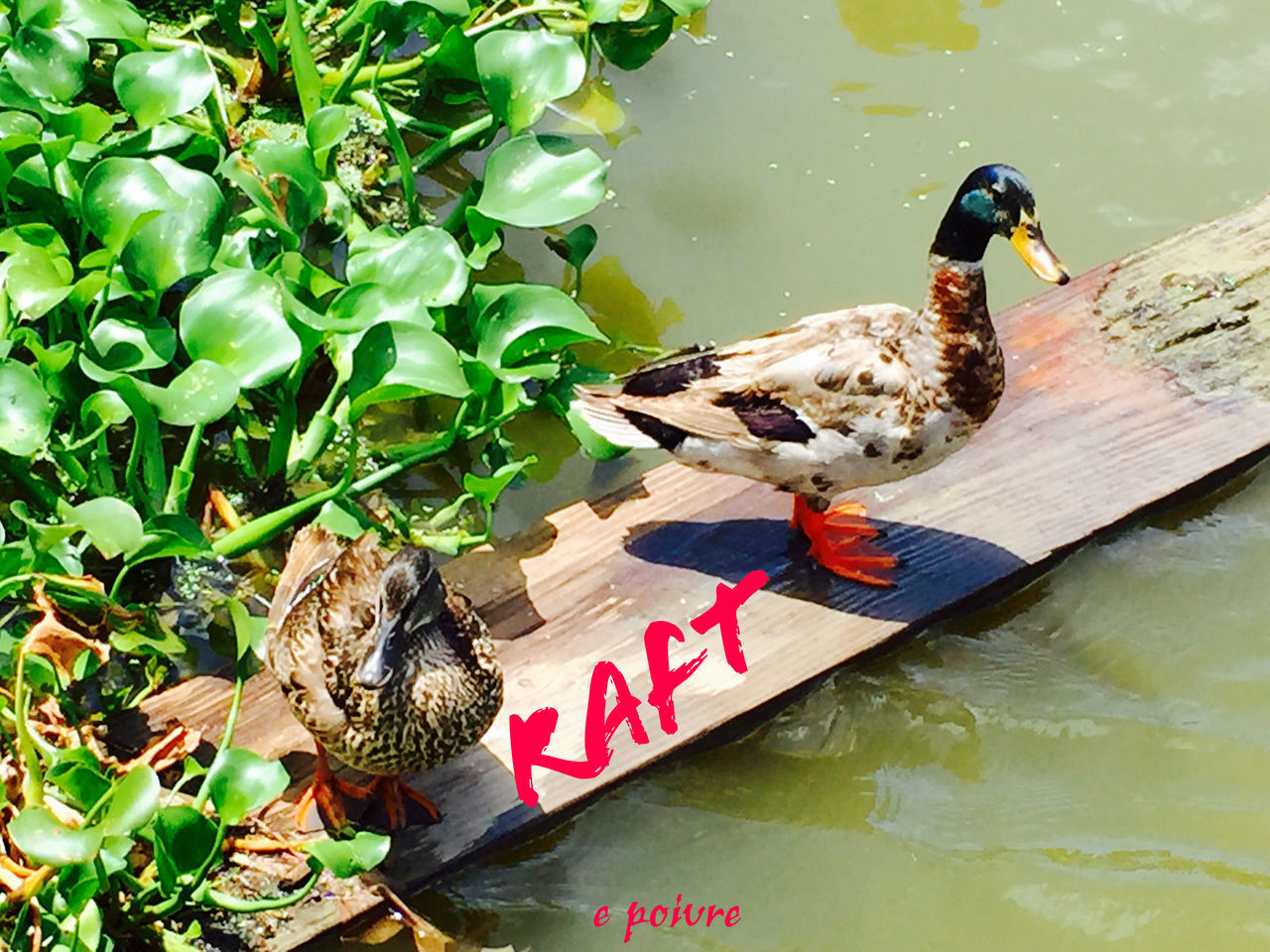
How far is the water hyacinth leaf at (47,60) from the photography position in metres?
2.93

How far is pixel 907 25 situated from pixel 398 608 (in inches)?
115

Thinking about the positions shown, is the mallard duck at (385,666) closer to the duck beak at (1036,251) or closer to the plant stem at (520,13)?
the duck beak at (1036,251)

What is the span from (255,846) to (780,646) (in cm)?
113

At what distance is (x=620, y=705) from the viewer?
2736 millimetres

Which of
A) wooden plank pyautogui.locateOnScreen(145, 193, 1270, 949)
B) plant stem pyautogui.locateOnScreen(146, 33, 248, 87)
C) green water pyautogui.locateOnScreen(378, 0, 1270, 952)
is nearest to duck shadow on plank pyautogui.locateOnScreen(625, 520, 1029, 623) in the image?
wooden plank pyautogui.locateOnScreen(145, 193, 1270, 949)

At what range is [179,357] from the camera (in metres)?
3.15

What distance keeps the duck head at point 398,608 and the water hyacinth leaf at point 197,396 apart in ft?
1.36

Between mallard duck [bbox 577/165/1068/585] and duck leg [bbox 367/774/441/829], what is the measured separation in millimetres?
848

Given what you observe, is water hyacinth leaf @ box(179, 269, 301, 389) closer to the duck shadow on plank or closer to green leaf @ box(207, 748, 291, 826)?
green leaf @ box(207, 748, 291, 826)

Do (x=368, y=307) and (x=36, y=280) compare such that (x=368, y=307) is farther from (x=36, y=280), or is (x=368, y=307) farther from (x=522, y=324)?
(x=36, y=280)

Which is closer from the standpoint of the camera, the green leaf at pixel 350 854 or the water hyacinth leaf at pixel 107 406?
the green leaf at pixel 350 854

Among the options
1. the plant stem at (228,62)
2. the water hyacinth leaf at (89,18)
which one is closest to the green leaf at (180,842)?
the water hyacinth leaf at (89,18)

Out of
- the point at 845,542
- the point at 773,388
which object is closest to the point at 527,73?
the point at 773,388

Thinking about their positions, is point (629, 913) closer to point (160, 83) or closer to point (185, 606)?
point (185, 606)
